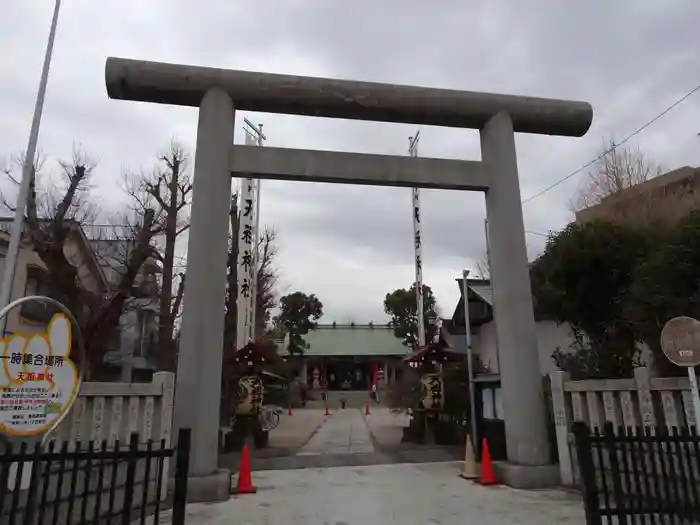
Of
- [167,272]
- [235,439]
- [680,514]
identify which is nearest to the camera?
[680,514]

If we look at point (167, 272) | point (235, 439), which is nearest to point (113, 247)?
point (167, 272)

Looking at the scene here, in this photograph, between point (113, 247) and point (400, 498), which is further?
point (113, 247)

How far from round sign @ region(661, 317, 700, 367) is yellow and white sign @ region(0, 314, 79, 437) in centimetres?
666

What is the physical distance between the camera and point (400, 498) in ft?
25.2

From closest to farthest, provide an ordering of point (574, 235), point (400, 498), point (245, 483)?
1. point (400, 498)
2. point (245, 483)
3. point (574, 235)

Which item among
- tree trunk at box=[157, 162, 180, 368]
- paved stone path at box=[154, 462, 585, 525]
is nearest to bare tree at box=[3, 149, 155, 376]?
tree trunk at box=[157, 162, 180, 368]

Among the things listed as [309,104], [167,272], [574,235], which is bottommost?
[574,235]

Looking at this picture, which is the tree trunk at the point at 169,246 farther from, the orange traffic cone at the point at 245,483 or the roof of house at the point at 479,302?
the orange traffic cone at the point at 245,483

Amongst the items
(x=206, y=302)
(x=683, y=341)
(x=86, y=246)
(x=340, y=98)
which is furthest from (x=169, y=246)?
(x=683, y=341)

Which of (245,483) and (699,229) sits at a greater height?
(699,229)

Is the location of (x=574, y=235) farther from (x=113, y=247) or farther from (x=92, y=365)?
(x=113, y=247)

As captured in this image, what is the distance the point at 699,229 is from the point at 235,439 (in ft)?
39.7

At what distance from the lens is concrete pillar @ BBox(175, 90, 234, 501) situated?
7.86 meters

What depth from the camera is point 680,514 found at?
4578 mm
